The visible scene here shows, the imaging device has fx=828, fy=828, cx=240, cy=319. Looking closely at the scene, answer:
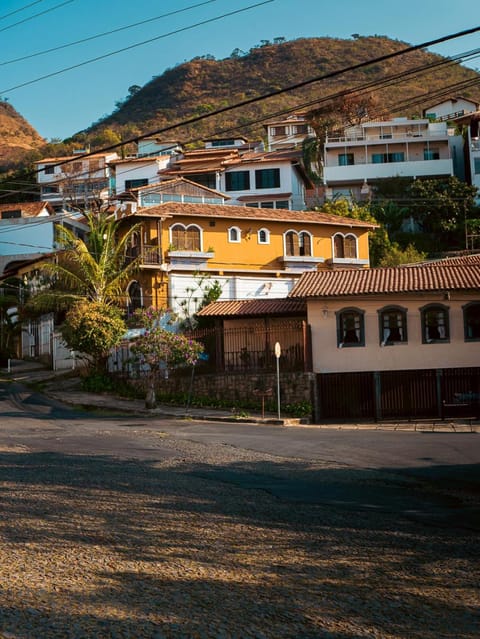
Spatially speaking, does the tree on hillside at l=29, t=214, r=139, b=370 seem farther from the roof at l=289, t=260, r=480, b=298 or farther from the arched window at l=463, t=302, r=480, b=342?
the arched window at l=463, t=302, r=480, b=342

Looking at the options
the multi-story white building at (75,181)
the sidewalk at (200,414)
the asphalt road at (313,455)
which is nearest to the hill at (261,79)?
the multi-story white building at (75,181)

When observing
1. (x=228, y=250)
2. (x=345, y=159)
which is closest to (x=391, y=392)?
(x=228, y=250)

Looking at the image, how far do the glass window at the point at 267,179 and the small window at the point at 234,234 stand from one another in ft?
71.9

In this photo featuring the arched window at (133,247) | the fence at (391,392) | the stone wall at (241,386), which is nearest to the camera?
the fence at (391,392)

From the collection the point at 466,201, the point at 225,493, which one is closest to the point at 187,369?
the point at 225,493

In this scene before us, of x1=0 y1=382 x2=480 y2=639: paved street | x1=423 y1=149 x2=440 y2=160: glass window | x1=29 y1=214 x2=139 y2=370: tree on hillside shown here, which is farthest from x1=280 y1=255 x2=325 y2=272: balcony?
x1=0 y1=382 x2=480 y2=639: paved street

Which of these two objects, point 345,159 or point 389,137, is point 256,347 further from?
point 389,137

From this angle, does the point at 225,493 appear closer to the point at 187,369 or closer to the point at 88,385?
the point at 187,369

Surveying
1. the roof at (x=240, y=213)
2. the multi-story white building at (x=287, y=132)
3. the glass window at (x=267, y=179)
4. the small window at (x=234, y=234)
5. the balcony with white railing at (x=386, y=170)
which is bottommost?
the small window at (x=234, y=234)

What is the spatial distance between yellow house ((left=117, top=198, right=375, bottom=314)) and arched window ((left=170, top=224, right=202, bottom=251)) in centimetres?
6

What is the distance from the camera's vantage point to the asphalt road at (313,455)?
42.9ft

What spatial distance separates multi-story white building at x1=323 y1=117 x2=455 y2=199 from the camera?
7650cm

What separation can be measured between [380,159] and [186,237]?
35386mm

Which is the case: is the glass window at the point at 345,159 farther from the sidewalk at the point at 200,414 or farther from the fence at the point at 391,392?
the fence at the point at 391,392
